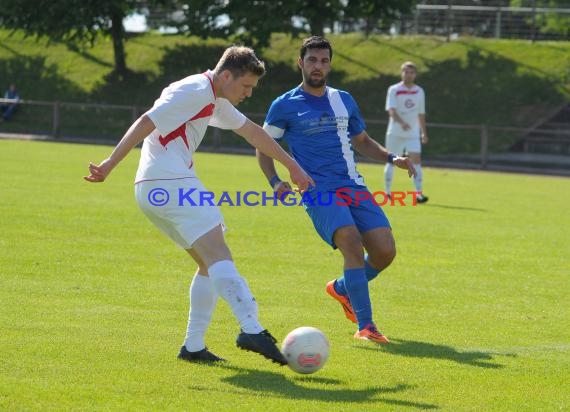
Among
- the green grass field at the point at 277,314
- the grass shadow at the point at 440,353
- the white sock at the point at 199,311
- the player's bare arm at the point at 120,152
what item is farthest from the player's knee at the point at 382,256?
the player's bare arm at the point at 120,152

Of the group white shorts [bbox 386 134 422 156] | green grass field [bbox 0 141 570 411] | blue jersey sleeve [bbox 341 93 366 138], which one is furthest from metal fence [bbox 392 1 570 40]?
blue jersey sleeve [bbox 341 93 366 138]

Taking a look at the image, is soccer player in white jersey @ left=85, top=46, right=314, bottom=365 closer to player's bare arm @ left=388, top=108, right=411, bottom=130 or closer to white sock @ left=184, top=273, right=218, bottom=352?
white sock @ left=184, top=273, right=218, bottom=352

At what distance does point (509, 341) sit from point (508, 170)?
2356 centimetres

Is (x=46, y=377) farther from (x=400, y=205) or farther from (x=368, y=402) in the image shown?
(x=400, y=205)

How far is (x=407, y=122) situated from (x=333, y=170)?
11.4 m

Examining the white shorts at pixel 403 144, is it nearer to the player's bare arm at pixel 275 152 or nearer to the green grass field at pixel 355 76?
the player's bare arm at pixel 275 152

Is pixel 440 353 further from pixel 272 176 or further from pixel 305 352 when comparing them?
pixel 272 176

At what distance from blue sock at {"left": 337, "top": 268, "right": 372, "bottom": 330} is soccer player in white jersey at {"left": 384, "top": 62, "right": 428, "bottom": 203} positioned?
11023 millimetres

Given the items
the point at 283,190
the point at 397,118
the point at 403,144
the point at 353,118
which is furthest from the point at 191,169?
the point at 403,144

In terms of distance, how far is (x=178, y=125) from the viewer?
648 centimetres

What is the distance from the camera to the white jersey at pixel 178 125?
254 inches

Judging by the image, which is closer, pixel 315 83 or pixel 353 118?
pixel 315 83

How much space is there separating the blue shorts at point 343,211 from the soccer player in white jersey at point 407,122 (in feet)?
35.1

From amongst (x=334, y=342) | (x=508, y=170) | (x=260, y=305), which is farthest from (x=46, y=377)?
(x=508, y=170)
